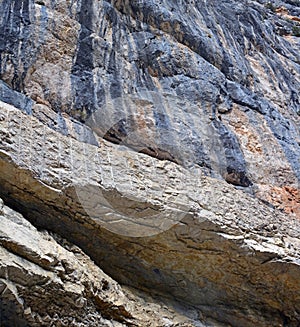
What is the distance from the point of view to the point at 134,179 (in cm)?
674

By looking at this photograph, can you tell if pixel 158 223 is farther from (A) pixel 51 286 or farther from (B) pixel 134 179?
(A) pixel 51 286

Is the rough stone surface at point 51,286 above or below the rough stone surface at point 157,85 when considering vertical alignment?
below

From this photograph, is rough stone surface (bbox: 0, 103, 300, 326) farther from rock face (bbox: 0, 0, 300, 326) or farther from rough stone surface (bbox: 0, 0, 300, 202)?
rough stone surface (bbox: 0, 0, 300, 202)

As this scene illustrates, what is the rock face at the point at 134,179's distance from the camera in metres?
5.83

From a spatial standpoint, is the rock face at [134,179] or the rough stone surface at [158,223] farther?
the rough stone surface at [158,223]

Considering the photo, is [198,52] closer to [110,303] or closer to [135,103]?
[135,103]

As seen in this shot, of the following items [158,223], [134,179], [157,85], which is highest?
[157,85]

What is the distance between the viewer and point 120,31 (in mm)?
11492

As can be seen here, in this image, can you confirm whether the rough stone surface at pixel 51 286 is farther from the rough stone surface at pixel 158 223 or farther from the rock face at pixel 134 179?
the rough stone surface at pixel 158 223

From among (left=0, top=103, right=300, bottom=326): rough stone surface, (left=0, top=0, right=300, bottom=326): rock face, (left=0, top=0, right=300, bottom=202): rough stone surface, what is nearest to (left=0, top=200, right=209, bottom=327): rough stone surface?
(left=0, top=0, right=300, bottom=326): rock face

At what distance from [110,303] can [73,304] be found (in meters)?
0.59

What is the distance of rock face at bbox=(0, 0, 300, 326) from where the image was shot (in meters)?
5.83

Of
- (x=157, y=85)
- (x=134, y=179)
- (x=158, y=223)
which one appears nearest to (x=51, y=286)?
(x=158, y=223)

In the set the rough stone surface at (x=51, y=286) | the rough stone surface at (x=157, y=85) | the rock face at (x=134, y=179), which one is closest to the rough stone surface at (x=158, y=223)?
the rock face at (x=134, y=179)
